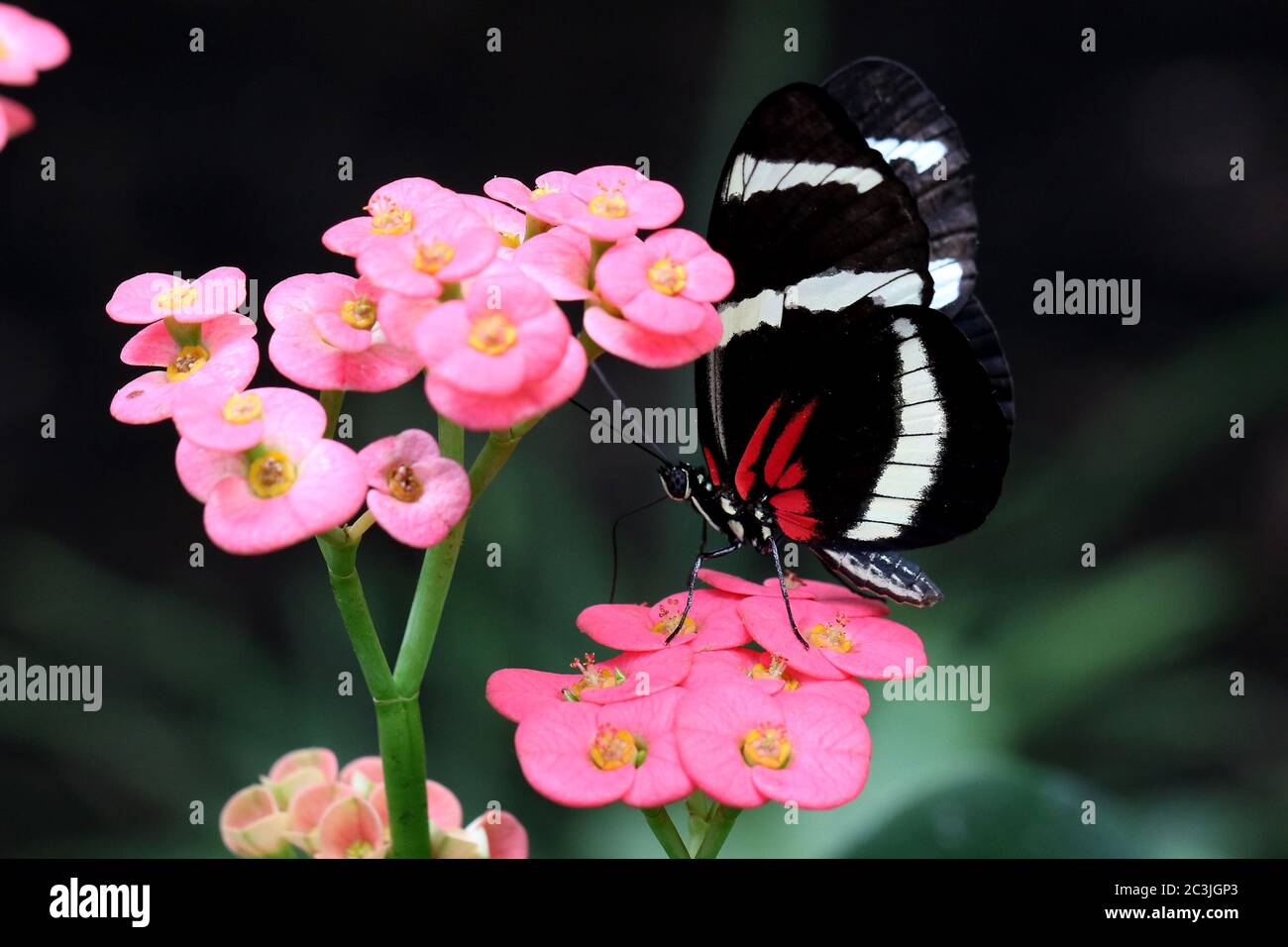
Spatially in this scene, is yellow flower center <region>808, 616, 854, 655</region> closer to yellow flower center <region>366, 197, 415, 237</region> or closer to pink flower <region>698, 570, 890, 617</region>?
pink flower <region>698, 570, 890, 617</region>

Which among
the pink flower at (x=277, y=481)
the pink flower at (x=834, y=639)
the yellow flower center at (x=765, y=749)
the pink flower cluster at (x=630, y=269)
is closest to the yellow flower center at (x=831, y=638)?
the pink flower at (x=834, y=639)

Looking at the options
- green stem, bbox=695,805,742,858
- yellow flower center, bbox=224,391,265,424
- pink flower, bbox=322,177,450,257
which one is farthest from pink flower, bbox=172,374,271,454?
green stem, bbox=695,805,742,858

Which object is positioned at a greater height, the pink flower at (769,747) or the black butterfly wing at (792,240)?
the black butterfly wing at (792,240)

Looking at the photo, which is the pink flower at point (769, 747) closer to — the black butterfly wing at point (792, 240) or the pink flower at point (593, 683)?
the pink flower at point (593, 683)

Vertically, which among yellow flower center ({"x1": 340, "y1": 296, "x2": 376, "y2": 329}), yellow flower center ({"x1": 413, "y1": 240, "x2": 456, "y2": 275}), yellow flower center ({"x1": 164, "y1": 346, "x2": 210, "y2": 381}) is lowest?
yellow flower center ({"x1": 164, "y1": 346, "x2": 210, "y2": 381})

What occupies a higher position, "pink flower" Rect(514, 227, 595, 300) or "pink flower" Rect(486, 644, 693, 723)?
"pink flower" Rect(514, 227, 595, 300)
